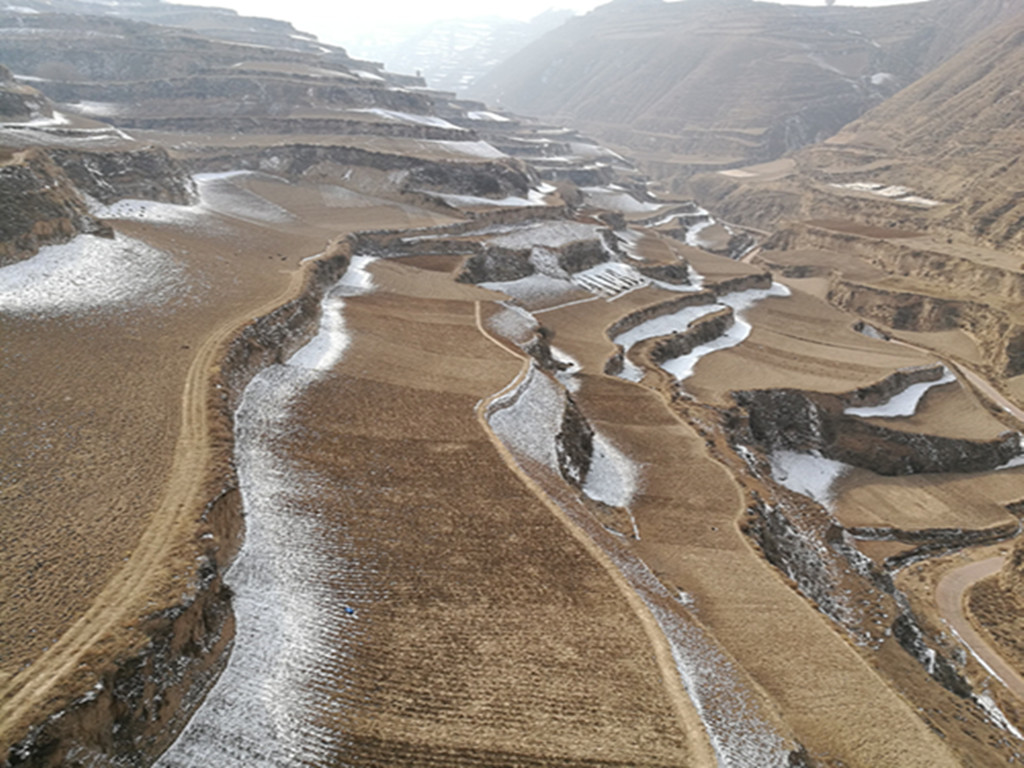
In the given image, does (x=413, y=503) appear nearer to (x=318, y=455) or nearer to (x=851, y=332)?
(x=318, y=455)

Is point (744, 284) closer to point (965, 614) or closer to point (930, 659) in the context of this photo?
point (965, 614)

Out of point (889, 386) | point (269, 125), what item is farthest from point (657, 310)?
point (269, 125)

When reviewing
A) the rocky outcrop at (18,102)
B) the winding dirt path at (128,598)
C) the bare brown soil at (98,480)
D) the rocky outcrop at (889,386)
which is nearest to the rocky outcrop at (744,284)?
the rocky outcrop at (889,386)

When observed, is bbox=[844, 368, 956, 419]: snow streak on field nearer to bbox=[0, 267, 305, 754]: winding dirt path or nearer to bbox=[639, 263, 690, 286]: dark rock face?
bbox=[639, 263, 690, 286]: dark rock face

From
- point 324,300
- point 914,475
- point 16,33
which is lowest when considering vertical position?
point 914,475

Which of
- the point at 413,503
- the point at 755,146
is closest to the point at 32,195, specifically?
the point at 413,503

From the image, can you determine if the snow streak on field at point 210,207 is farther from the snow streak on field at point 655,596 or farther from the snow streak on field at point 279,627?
the snow streak on field at point 655,596
